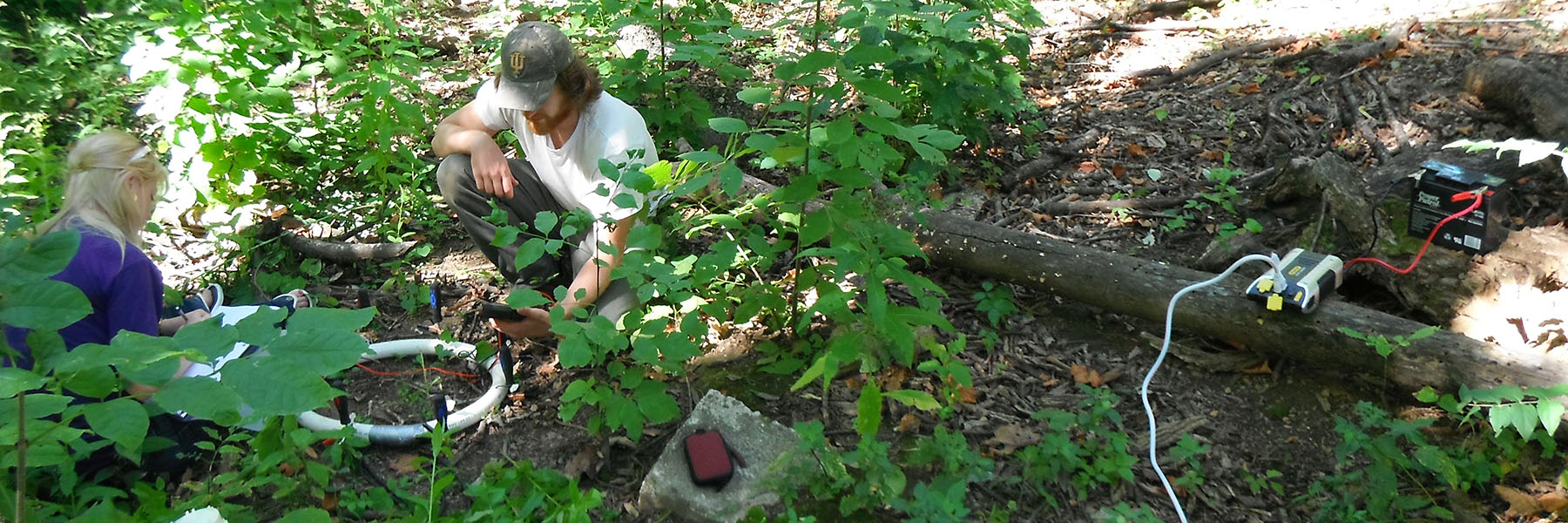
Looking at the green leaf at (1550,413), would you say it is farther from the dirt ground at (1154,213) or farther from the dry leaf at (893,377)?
the dry leaf at (893,377)

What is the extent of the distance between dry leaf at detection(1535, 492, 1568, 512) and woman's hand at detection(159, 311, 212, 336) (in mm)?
4172

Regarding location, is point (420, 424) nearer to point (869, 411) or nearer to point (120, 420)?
point (869, 411)

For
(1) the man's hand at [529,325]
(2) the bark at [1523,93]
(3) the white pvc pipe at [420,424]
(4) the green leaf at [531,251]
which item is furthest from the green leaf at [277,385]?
(2) the bark at [1523,93]

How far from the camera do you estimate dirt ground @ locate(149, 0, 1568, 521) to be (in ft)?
10.00

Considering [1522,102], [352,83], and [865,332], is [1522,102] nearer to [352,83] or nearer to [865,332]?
[865,332]

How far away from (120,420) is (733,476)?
1.75 m

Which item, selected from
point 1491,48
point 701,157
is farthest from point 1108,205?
point 1491,48

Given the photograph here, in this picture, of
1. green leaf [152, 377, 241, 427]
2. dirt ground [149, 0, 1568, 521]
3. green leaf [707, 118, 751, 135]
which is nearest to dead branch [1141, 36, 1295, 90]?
dirt ground [149, 0, 1568, 521]

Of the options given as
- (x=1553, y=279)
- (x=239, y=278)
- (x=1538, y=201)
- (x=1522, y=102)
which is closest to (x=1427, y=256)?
(x=1553, y=279)

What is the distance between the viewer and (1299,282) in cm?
317

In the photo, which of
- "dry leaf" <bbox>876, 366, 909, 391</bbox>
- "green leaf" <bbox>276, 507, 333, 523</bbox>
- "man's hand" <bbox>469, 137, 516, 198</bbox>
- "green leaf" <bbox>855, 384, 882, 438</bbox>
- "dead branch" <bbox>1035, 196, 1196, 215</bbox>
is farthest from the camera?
"dead branch" <bbox>1035, 196, 1196, 215</bbox>

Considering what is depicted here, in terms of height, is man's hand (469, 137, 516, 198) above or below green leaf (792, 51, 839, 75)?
below

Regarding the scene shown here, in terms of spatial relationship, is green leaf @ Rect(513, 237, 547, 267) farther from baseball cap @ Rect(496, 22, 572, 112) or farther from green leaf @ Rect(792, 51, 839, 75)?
green leaf @ Rect(792, 51, 839, 75)

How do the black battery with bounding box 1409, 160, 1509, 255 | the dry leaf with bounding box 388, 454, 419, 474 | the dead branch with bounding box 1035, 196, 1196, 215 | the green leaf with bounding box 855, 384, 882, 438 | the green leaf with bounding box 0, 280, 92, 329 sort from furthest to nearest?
the dead branch with bounding box 1035, 196, 1196, 215 → the black battery with bounding box 1409, 160, 1509, 255 → the dry leaf with bounding box 388, 454, 419, 474 → the green leaf with bounding box 855, 384, 882, 438 → the green leaf with bounding box 0, 280, 92, 329
